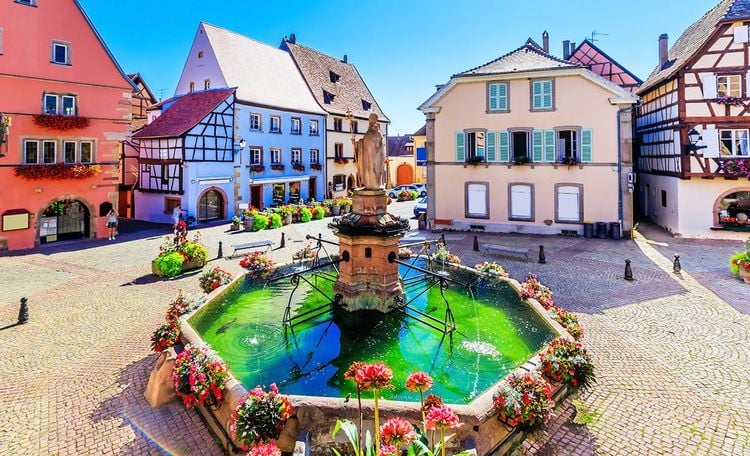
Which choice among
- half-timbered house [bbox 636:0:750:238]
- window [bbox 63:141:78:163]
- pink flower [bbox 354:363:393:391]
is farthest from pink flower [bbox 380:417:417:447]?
window [bbox 63:141:78:163]

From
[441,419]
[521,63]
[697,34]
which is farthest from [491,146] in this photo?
[441,419]

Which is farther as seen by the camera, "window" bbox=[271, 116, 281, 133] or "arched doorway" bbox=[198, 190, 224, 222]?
"window" bbox=[271, 116, 281, 133]

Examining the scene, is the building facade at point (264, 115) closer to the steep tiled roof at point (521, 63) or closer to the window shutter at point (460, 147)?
the window shutter at point (460, 147)

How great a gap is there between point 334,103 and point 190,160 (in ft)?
56.6

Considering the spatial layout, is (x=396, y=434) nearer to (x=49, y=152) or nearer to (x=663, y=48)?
(x=49, y=152)

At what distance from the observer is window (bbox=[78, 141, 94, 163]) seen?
21.0 m

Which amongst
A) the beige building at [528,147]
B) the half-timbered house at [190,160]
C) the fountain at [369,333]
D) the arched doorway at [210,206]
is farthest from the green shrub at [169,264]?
the beige building at [528,147]

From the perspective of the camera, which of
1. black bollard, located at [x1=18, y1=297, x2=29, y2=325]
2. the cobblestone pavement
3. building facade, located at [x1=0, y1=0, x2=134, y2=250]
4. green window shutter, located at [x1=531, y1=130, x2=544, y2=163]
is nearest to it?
the cobblestone pavement

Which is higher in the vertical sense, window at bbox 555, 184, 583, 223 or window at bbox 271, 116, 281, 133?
window at bbox 271, 116, 281, 133

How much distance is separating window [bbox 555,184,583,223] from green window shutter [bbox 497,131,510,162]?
3086 millimetres

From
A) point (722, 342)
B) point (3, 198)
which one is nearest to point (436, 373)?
point (722, 342)

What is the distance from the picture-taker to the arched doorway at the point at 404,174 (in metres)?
57.2

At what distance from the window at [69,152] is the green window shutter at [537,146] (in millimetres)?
23707

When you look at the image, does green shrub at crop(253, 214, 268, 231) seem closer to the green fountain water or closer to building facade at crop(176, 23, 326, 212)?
building facade at crop(176, 23, 326, 212)
